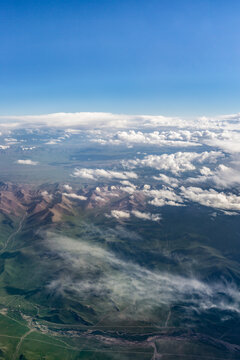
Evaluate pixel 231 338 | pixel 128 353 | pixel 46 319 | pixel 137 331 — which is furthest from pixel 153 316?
pixel 46 319

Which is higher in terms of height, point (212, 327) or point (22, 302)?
point (22, 302)

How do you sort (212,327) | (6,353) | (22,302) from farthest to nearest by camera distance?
(22,302)
(212,327)
(6,353)

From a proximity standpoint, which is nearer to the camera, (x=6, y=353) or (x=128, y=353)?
(x=6, y=353)

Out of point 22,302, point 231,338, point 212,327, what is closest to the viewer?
point 231,338

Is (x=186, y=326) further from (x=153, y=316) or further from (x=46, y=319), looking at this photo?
(x=46, y=319)

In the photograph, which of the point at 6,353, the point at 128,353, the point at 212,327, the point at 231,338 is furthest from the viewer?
the point at 212,327

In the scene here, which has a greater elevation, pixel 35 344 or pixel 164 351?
pixel 35 344

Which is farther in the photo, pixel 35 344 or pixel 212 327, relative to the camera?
pixel 212 327

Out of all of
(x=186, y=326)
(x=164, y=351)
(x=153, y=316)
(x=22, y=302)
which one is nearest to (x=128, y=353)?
(x=164, y=351)

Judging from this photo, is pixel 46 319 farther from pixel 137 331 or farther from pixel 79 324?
pixel 137 331
